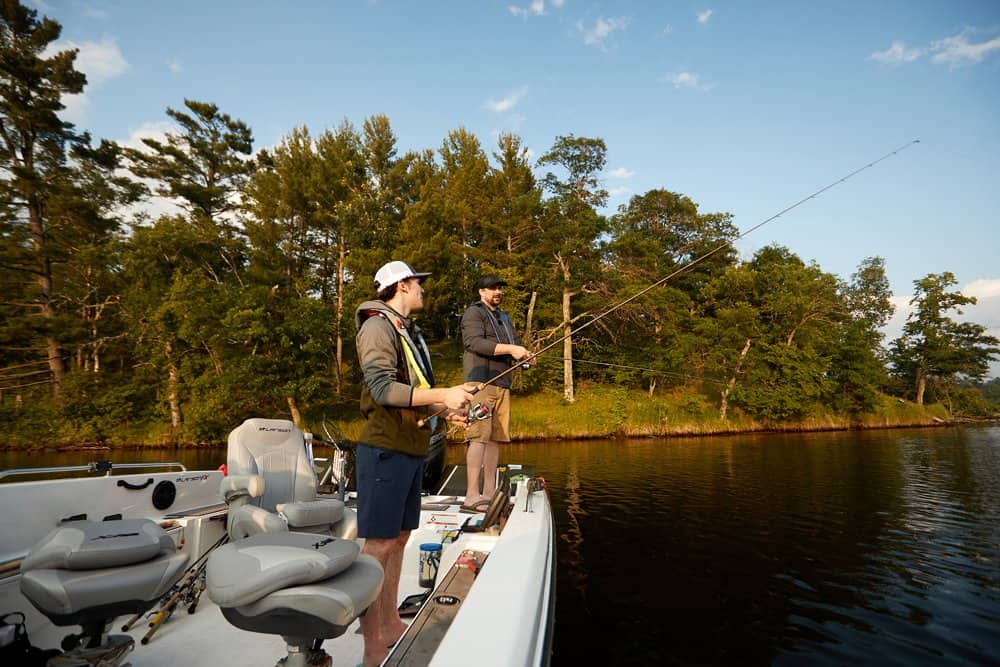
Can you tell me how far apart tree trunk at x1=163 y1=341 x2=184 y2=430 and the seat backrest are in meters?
20.5

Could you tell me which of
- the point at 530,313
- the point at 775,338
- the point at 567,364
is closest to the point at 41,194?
the point at 530,313

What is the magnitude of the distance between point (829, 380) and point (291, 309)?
25.3m

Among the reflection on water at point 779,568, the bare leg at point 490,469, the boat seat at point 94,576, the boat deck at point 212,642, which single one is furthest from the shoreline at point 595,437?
the boat seat at point 94,576

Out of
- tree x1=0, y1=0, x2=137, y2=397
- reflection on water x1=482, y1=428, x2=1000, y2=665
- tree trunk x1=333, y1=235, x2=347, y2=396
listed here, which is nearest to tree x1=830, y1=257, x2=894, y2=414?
reflection on water x1=482, y1=428, x2=1000, y2=665

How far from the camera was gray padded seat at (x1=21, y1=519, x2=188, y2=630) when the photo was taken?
1607mm

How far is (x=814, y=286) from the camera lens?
2489 cm

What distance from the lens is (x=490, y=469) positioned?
167 inches

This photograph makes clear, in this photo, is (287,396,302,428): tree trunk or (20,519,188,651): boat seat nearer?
(20,519,188,651): boat seat

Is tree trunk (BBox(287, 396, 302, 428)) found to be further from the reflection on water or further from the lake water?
the reflection on water

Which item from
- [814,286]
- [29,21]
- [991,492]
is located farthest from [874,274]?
[29,21]

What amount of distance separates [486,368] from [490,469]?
926 millimetres

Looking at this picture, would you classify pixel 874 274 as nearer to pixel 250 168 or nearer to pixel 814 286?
pixel 814 286

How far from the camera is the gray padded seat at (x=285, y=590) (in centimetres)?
135

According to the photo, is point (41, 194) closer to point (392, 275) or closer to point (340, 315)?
point (340, 315)
